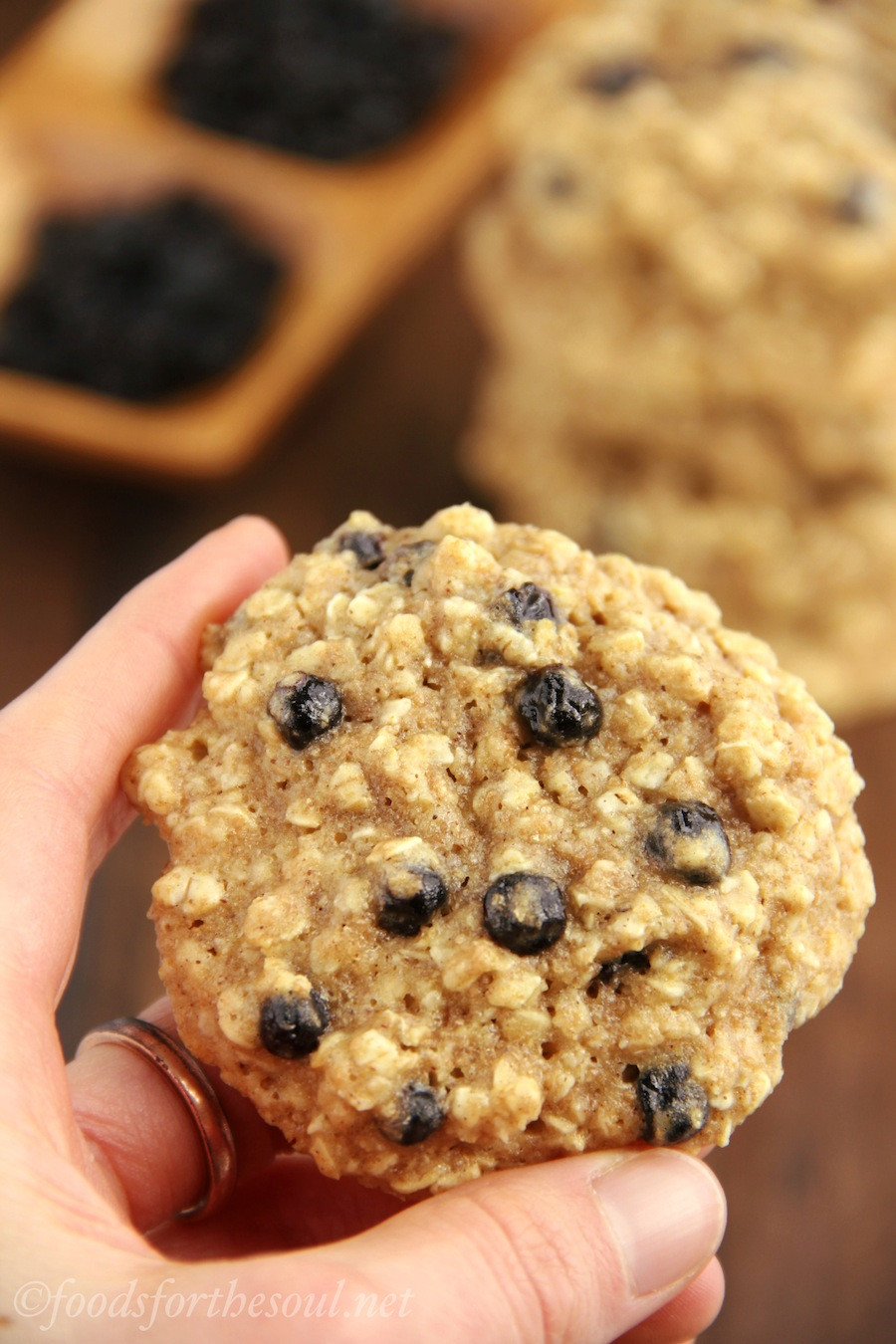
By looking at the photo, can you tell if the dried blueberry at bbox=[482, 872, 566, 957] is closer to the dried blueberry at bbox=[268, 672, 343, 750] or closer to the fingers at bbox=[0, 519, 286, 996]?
the dried blueberry at bbox=[268, 672, 343, 750]

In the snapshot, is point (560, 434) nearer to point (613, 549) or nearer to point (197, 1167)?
point (613, 549)

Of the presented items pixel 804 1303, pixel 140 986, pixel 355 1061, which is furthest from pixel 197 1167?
pixel 804 1303

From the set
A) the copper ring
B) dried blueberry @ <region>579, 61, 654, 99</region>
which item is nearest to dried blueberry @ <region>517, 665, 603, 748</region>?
the copper ring

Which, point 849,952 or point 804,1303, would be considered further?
point 804,1303

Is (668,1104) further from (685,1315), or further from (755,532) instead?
(755,532)

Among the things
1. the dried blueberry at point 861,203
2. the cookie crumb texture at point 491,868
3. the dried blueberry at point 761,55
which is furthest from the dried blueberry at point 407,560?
the dried blueberry at point 761,55

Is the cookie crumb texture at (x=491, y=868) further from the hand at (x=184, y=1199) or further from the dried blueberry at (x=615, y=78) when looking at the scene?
the dried blueberry at (x=615, y=78)
